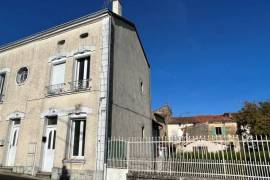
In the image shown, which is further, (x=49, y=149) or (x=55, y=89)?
(x=55, y=89)

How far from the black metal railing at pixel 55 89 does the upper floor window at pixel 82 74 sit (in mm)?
680

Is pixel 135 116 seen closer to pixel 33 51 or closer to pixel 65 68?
pixel 65 68

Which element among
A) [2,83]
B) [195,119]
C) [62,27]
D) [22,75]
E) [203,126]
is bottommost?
[203,126]

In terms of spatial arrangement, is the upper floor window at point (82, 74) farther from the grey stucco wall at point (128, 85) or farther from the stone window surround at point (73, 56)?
the grey stucco wall at point (128, 85)

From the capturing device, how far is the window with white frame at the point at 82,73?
1012 cm

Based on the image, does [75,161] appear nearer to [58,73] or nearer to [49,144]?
[49,144]

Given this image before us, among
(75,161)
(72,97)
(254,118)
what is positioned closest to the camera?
(75,161)

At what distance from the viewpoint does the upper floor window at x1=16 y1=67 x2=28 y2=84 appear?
12613 millimetres

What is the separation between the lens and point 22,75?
12805 mm

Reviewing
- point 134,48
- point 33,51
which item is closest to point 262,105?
point 134,48

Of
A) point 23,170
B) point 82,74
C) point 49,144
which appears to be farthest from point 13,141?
point 82,74

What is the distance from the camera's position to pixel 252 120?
2667 cm

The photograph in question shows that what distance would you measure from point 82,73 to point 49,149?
381 centimetres

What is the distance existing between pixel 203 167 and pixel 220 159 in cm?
57
